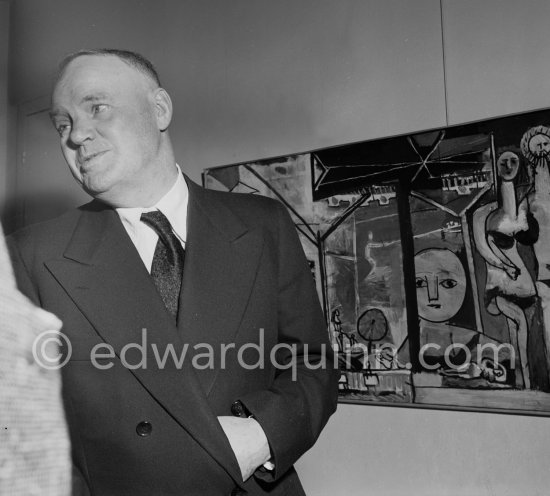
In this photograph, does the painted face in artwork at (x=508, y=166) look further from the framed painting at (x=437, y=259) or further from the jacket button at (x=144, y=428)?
the jacket button at (x=144, y=428)

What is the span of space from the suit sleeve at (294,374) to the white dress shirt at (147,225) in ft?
0.58

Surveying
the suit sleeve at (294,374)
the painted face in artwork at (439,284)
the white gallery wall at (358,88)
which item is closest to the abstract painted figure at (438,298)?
the painted face in artwork at (439,284)

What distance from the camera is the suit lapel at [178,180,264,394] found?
83 centimetres

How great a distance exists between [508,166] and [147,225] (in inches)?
45.8

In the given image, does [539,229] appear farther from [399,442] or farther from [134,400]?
[134,400]

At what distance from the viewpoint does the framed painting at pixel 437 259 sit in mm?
1642

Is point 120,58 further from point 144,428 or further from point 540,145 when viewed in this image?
point 540,145

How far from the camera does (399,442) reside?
184 centimetres

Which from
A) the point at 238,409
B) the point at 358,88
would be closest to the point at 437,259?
the point at 358,88

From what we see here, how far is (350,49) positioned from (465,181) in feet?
1.91

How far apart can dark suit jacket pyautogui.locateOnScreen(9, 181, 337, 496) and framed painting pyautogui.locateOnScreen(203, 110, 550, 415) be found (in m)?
0.89

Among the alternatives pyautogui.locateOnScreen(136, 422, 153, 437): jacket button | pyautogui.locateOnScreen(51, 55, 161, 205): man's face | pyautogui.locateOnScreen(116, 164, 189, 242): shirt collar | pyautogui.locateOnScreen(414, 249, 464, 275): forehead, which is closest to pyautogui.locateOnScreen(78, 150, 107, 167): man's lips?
pyautogui.locateOnScreen(51, 55, 161, 205): man's face

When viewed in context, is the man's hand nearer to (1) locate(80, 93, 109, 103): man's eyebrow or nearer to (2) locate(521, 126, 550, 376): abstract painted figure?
(1) locate(80, 93, 109, 103): man's eyebrow

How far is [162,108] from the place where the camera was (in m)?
0.89
